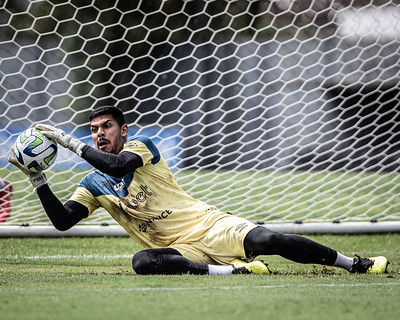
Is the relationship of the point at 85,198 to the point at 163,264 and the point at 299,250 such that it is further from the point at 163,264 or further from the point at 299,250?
the point at 299,250

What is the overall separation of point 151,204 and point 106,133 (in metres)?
0.60

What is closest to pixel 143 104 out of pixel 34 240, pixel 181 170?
pixel 181 170

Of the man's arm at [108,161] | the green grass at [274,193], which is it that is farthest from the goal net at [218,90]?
the man's arm at [108,161]

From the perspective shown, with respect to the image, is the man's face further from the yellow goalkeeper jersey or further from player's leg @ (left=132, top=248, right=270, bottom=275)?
player's leg @ (left=132, top=248, right=270, bottom=275)

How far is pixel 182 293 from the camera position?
324cm

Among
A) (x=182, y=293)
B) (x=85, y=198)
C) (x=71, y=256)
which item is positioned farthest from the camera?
(x=71, y=256)

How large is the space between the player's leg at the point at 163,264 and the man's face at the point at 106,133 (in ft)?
2.60

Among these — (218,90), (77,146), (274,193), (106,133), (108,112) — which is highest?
(218,90)

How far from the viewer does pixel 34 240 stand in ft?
21.0

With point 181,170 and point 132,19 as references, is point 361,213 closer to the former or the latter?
point 181,170

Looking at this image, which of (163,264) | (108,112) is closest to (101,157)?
(108,112)

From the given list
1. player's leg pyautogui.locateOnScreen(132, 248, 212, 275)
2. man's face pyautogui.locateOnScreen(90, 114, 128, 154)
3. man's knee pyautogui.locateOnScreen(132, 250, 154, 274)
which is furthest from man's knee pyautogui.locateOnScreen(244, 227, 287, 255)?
man's face pyautogui.locateOnScreen(90, 114, 128, 154)

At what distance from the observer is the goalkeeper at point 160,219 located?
4113mm

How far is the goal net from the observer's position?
7.18 m
